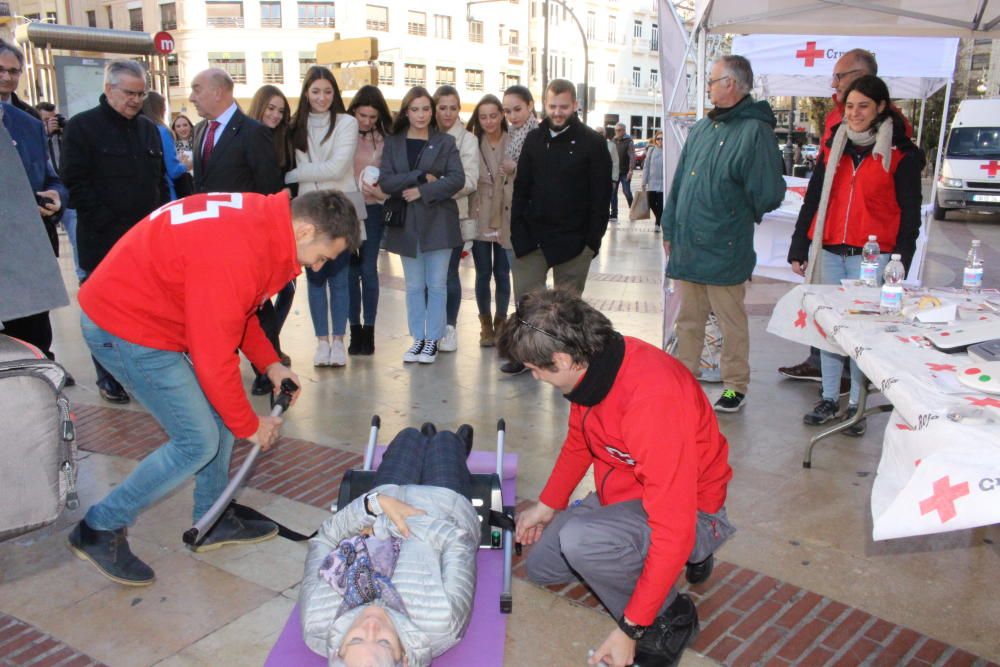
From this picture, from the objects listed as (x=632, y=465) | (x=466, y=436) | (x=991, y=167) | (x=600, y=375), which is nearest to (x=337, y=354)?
(x=466, y=436)

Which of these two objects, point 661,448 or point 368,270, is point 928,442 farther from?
point 368,270

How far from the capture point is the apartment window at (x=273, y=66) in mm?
42781

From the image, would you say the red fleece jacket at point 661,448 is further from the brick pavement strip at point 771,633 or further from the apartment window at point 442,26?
the apartment window at point 442,26

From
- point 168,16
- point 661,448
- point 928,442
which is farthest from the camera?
point 168,16

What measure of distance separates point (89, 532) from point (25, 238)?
1.11 metres

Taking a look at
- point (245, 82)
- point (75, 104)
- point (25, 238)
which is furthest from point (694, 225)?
point (245, 82)

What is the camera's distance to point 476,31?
1879 inches

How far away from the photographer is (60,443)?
97.8 inches

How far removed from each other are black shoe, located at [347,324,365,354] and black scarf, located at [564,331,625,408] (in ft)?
12.3

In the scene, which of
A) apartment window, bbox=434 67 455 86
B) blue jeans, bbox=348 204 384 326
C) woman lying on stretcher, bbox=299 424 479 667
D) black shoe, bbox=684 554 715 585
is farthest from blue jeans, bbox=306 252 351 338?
apartment window, bbox=434 67 455 86

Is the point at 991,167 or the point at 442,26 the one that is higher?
the point at 442,26

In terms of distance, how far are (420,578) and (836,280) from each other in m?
3.39

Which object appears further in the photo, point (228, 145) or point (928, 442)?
point (228, 145)

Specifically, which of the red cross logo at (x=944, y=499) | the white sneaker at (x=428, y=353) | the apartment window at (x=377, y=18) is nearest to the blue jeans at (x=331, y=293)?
the white sneaker at (x=428, y=353)
